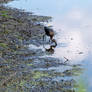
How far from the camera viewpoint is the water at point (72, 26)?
8688 mm

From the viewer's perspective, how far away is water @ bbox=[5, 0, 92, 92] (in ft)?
28.5

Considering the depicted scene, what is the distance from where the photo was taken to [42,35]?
11.0 meters

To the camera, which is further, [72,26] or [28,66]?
[72,26]

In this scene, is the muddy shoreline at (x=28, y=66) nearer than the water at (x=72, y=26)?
Yes

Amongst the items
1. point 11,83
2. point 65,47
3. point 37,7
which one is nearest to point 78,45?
point 65,47

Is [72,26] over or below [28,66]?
below

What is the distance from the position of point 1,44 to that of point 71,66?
7.93 feet

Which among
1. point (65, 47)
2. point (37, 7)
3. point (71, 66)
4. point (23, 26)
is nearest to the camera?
point (71, 66)

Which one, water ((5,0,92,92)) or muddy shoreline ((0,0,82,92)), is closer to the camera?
muddy shoreline ((0,0,82,92))

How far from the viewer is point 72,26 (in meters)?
13.3

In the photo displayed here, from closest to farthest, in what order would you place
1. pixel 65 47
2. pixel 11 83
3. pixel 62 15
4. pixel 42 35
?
pixel 11 83, pixel 65 47, pixel 42 35, pixel 62 15

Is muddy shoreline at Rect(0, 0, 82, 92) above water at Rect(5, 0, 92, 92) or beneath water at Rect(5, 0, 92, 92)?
above

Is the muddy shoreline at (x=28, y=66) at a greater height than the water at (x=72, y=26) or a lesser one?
greater

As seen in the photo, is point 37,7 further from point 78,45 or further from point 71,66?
point 71,66
